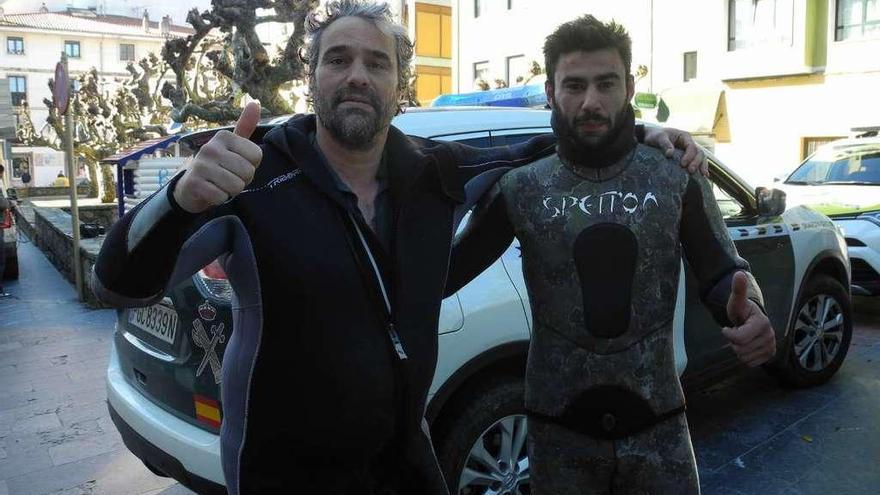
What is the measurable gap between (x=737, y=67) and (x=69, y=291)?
18821 millimetres

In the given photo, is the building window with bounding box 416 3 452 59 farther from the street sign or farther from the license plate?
the license plate

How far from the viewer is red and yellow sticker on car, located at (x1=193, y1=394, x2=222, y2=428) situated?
276 cm

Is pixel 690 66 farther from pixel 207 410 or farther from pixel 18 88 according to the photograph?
pixel 18 88

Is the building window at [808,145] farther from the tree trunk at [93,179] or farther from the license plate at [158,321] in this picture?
the tree trunk at [93,179]

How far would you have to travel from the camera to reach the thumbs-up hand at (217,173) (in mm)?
1452

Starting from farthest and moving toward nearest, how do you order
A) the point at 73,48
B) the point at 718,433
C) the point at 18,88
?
the point at 73,48, the point at 18,88, the point at 718,433

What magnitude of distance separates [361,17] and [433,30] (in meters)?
34.4

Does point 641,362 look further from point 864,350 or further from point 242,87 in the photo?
point 242,87

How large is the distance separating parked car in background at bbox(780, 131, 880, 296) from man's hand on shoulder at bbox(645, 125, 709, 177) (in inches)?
226

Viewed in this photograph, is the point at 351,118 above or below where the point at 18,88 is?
below

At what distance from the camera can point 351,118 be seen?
→ 181 centimetres

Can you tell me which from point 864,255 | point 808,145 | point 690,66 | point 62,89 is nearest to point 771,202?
point 864,255

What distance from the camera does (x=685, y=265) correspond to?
12.4ft

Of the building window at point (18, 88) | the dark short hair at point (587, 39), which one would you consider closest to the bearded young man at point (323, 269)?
the dark short hair at point (587, 39)
